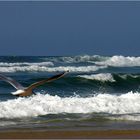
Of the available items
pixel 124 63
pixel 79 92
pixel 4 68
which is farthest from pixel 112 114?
pixel 124 63

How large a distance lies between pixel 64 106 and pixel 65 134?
5.62 meters

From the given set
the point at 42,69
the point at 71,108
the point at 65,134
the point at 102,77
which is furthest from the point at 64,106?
the point at 42,69

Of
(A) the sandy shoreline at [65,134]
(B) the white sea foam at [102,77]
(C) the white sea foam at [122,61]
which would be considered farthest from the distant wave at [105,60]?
(A) the sandy shoreline at [65,134]

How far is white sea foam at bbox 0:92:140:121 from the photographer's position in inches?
773

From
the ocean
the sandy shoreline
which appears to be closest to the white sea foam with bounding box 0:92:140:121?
the ocean

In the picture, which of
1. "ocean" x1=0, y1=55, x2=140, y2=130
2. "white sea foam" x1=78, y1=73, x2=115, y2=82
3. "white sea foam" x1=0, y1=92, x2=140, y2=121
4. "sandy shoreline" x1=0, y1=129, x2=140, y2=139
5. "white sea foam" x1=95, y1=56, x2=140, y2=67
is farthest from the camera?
"white sea foam" x1=95, y1=56, x2=140, y2=67

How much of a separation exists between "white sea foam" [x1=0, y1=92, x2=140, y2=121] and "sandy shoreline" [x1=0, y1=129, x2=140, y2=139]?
298 centimetres

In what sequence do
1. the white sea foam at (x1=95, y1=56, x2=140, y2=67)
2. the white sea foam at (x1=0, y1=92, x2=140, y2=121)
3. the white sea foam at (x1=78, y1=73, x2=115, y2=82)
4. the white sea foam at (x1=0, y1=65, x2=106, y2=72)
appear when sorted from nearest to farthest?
the white sea foam at (x1=0, y1=92, x2=140, y2=121) → the white sea foam at (x1=78, y1=73, x2=115, y2=82) → the white sea foam at (x1=0, y1=65, x2=106, y2=72) → the white sea foam at (x1=95, y1=56, x2=140, y2=67)

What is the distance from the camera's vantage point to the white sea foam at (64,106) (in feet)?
64.4

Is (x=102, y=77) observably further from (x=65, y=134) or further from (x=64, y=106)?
(x=65, y=134)

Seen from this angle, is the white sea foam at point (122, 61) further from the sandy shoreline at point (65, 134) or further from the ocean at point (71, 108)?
the sandy shoreline at point (65, 134)

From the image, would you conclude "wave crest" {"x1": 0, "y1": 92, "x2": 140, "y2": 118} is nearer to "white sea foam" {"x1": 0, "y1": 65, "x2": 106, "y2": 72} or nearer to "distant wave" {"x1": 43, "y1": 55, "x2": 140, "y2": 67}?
"white sea foam" {"x1": 0, "y1": 65, "x2": 106, "y2": 72}

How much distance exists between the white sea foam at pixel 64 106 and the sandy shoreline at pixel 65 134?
2.98m

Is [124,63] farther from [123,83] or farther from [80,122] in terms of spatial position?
[80,122]
